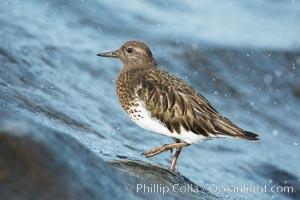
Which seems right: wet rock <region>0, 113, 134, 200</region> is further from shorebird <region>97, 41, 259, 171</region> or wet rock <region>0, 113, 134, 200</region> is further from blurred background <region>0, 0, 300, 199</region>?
shorebird <region>97, 41, 259, 171</region>

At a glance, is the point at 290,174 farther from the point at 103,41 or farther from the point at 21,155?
the point at 21,155

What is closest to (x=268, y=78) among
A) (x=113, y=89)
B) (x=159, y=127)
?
(x=113, y=89)

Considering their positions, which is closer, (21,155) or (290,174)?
(21,155)

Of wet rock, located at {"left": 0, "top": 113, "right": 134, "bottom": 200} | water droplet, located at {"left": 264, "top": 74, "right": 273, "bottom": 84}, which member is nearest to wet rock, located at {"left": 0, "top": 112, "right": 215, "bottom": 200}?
wet rock, located at {"left": 0, "top": 113, "right": 134, "bottom": 200}

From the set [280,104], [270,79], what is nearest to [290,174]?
[280,104]

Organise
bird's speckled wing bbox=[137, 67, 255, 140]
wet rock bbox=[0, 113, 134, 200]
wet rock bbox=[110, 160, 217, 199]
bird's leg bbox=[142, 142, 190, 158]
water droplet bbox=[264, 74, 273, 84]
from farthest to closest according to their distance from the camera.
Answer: water droplet bbox=[264, 74, 273, 84] < bird's leg bbox=[142, 142, 190, 158] < bird's speckled wing bbox=[137, 67, 255, 140] < wet rock bbox=[110, 160, 217, 199] < wet rock bbox=[0, 113, 134, 200]

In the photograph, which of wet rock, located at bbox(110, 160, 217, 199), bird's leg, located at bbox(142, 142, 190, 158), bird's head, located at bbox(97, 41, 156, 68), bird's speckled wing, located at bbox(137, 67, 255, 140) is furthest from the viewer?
bird's head, located at bbox(97, 41, 156, 68)

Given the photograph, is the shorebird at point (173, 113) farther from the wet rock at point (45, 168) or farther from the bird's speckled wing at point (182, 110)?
the wet rock at point (45, 168)
